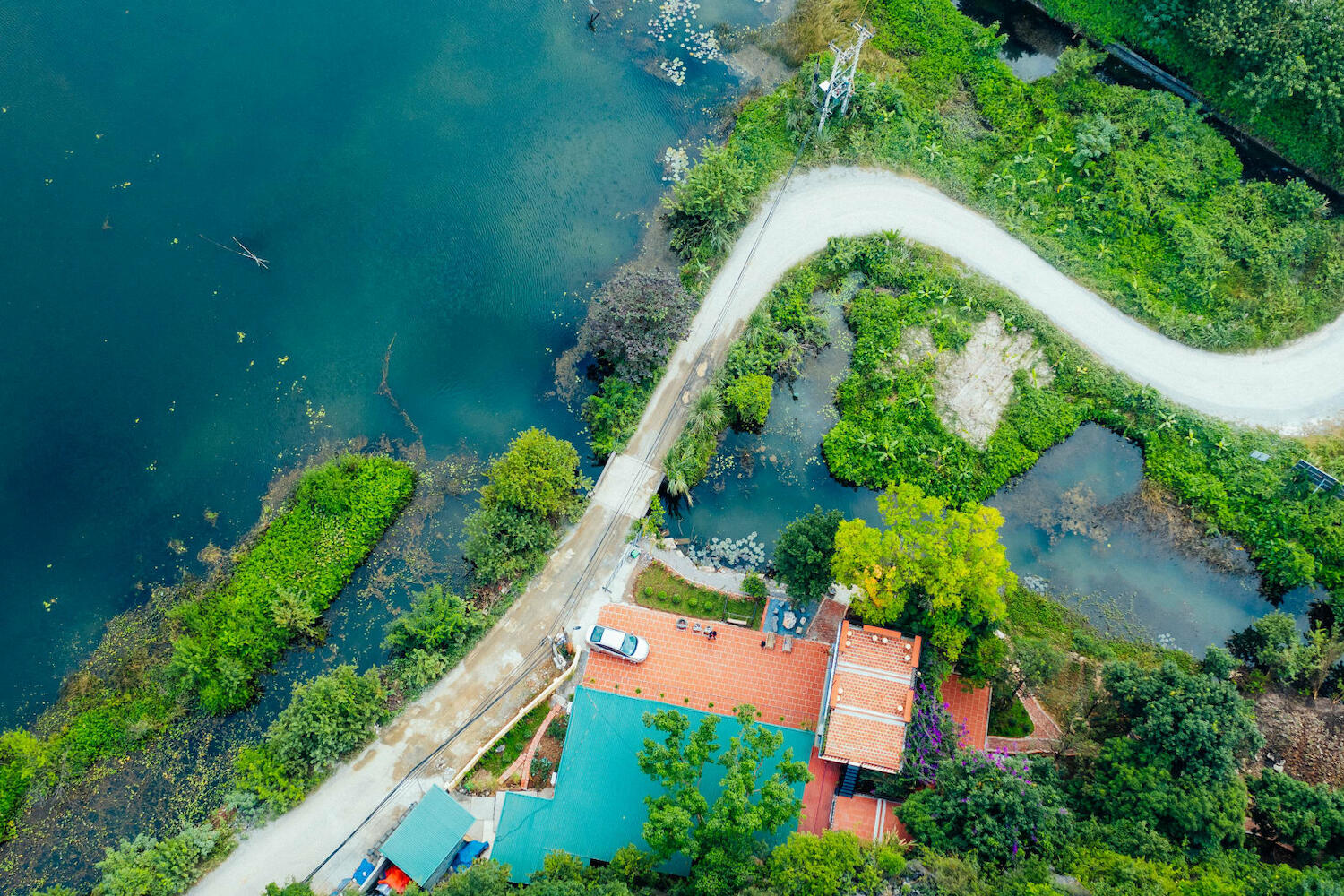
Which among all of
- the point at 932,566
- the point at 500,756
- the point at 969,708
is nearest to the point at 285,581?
the point at 500,756

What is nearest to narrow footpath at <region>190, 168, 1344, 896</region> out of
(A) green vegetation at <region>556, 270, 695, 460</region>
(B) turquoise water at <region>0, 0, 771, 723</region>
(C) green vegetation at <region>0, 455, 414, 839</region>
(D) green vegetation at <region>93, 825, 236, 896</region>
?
(D) green vegetation at <region>93, 825, 236, 896</region>

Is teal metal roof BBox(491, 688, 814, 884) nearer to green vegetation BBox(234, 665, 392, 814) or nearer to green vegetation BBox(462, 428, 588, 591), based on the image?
green vegetation BBox(462, 428, 588, 591)

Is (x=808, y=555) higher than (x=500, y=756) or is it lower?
higher

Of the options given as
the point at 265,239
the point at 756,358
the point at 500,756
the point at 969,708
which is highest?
the point at 756,358

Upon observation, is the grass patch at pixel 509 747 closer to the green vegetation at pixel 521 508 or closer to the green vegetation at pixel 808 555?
the green vegetation at pixel 521 508

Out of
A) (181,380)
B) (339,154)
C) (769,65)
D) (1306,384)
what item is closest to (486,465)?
(181,380)

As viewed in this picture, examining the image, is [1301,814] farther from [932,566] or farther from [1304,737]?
[932,566]

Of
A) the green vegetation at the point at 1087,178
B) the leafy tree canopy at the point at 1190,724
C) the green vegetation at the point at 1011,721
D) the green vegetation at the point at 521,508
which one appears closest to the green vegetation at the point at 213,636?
the green vegetation at the point at 521,508
